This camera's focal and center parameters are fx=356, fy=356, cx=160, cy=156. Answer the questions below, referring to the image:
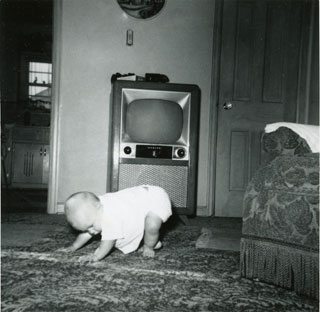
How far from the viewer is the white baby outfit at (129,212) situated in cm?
145

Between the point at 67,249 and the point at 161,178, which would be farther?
the point at 161,178

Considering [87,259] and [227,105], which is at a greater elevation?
[227,105]

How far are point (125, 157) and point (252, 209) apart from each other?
118cm

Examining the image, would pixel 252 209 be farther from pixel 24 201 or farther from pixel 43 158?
pixel 43 158

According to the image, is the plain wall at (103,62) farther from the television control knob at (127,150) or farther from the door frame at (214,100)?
the television control knob at (127,150)

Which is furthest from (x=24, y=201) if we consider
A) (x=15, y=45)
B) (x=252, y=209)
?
(x=15, y=45)

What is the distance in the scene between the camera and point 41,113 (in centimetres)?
570

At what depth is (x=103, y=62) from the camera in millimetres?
2900

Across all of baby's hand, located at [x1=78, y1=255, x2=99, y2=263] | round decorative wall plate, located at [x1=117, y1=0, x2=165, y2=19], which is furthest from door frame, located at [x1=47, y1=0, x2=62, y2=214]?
baby's hand, located at [x1=78, y1=255, x2=99, y2=263]

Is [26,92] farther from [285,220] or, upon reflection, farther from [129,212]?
[285,220]

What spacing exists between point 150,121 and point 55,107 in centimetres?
90

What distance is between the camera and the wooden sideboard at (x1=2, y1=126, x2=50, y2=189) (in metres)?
5.04

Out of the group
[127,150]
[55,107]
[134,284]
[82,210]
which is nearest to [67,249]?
[82,210]

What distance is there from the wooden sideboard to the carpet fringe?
4247 mm
